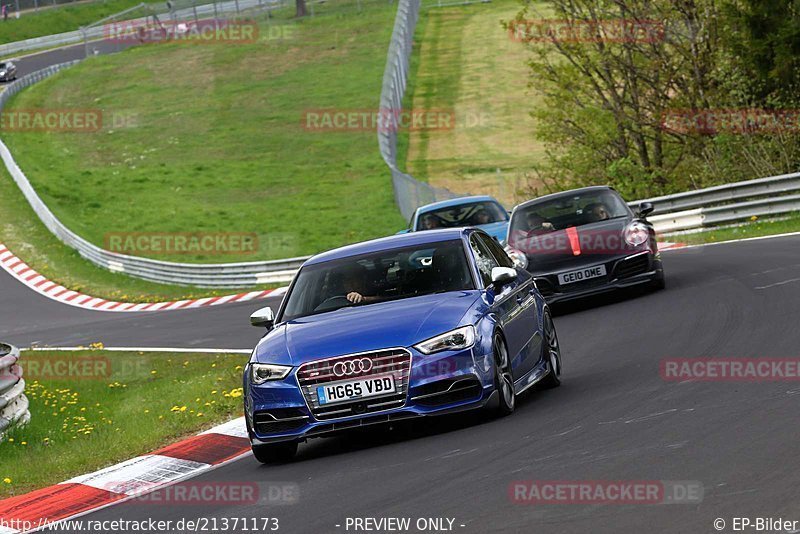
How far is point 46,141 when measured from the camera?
64.8m

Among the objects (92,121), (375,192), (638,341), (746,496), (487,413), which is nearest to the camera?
(746,496)

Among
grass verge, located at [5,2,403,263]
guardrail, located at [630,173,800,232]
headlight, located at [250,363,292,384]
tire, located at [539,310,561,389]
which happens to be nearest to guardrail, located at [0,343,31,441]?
headlight, located at [250,363,292,384]

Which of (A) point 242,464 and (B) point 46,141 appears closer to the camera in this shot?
(A) point 242,464

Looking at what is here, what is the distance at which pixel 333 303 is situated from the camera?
33.8 ft

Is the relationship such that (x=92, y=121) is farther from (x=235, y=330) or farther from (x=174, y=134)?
(x=235, y=330)

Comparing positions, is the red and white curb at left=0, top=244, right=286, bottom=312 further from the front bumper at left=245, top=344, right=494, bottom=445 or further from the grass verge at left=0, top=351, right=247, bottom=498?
the front bumper at left=245, top=344, right=494, bottom=445

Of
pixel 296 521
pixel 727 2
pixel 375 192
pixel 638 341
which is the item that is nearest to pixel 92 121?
pixel 375 192

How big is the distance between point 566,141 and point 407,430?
2805cm

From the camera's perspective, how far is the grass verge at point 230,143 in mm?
46250

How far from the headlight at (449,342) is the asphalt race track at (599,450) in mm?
586
